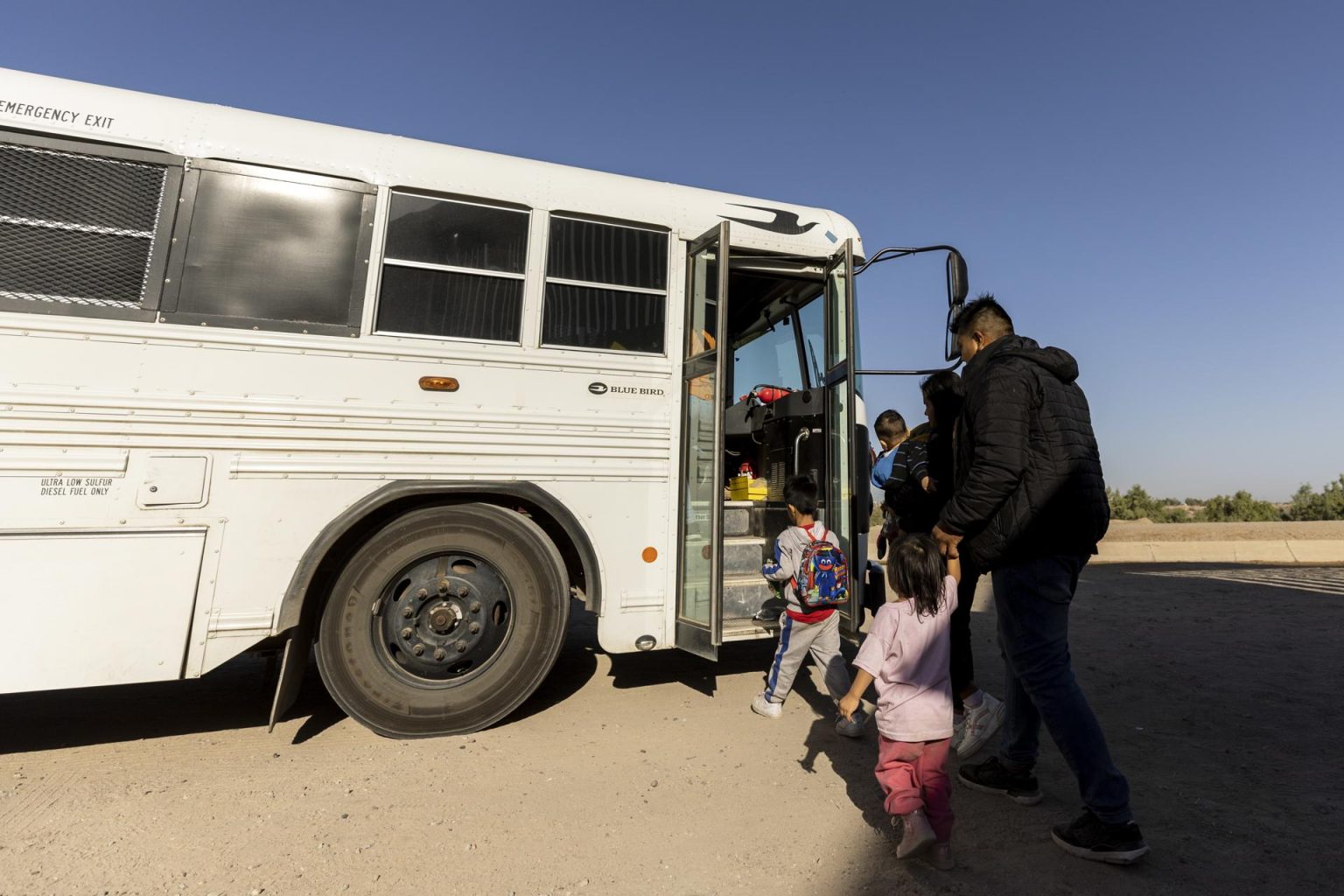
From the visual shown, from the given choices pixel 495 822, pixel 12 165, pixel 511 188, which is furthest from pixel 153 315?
pixel 495 822

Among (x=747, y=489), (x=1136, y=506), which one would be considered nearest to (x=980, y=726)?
(x=747, y=489)

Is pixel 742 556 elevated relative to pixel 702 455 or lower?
lower

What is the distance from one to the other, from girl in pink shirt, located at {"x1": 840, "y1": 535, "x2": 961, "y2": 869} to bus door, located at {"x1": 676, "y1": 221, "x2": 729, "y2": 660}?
1.40 metres

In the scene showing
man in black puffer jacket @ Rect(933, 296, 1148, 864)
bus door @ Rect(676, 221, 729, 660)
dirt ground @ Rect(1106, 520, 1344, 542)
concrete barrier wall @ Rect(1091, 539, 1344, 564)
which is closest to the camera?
man in black puffer jacket @ Rect(933, 296, 1148, 864)

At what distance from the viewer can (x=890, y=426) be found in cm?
480

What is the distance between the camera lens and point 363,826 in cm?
264

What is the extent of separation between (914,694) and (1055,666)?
578mm

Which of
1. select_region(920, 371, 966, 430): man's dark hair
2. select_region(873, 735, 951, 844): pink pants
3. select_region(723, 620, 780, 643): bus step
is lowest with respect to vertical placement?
select_region(873, 735, 951, 844): pink pants

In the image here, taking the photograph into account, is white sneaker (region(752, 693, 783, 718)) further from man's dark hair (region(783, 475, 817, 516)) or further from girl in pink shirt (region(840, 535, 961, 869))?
girl in pink shirt (region(840, 535, 961, 869))

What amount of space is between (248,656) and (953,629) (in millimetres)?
5235

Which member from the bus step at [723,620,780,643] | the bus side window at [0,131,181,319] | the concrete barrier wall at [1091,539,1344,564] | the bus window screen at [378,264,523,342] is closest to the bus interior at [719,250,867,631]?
the bus step at [723,620,780,643]

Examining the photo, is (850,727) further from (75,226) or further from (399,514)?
(75,226)

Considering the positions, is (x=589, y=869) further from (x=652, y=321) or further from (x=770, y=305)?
(x=770, y=305)

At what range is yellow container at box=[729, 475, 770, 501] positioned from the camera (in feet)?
17.0
